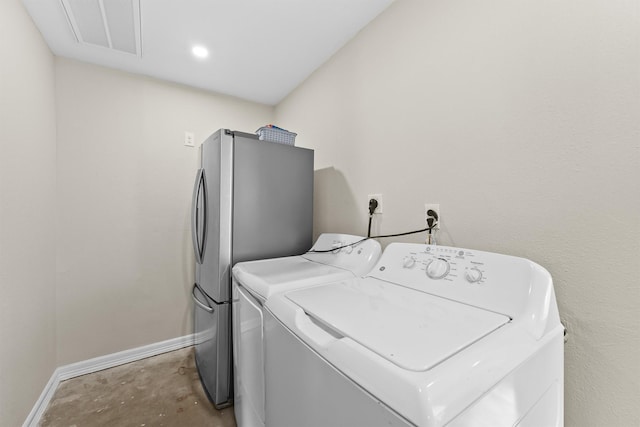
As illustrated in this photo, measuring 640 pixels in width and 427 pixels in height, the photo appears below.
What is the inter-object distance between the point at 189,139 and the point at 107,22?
93 centimetres

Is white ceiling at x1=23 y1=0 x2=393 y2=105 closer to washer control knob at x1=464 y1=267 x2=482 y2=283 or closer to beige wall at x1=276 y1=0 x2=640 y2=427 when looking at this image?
beige wall at x1=276 y1=0 x2=640 y2=427

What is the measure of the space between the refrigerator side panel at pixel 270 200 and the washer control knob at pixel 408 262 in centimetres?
92

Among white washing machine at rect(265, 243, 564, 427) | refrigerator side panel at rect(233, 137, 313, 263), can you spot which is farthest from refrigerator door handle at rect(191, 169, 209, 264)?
white washing machine at rect(265, 243, 564, 427)

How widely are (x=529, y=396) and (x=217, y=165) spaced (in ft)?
5.47

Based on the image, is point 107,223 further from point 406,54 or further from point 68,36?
point 406,54

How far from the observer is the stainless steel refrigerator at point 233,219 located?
153cm

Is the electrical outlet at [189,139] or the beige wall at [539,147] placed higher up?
the electrical outlet at [189,139]

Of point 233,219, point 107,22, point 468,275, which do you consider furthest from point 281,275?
point 107,22

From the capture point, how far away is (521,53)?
95 centimetres

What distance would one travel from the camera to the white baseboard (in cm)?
151

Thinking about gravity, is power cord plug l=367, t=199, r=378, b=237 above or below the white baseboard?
above

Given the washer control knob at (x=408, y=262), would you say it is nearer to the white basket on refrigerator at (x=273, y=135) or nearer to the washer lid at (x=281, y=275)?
the washer lid at (x=281, y=275)

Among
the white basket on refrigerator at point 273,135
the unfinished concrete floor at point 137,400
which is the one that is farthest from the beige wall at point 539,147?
the unfinished concrete floor at point 137,400

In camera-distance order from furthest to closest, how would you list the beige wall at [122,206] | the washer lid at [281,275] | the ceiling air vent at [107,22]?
1. the beige wall at [122,206]
2. the ceiling air vent at [107,22]
3. the washer lid at [281,275]
